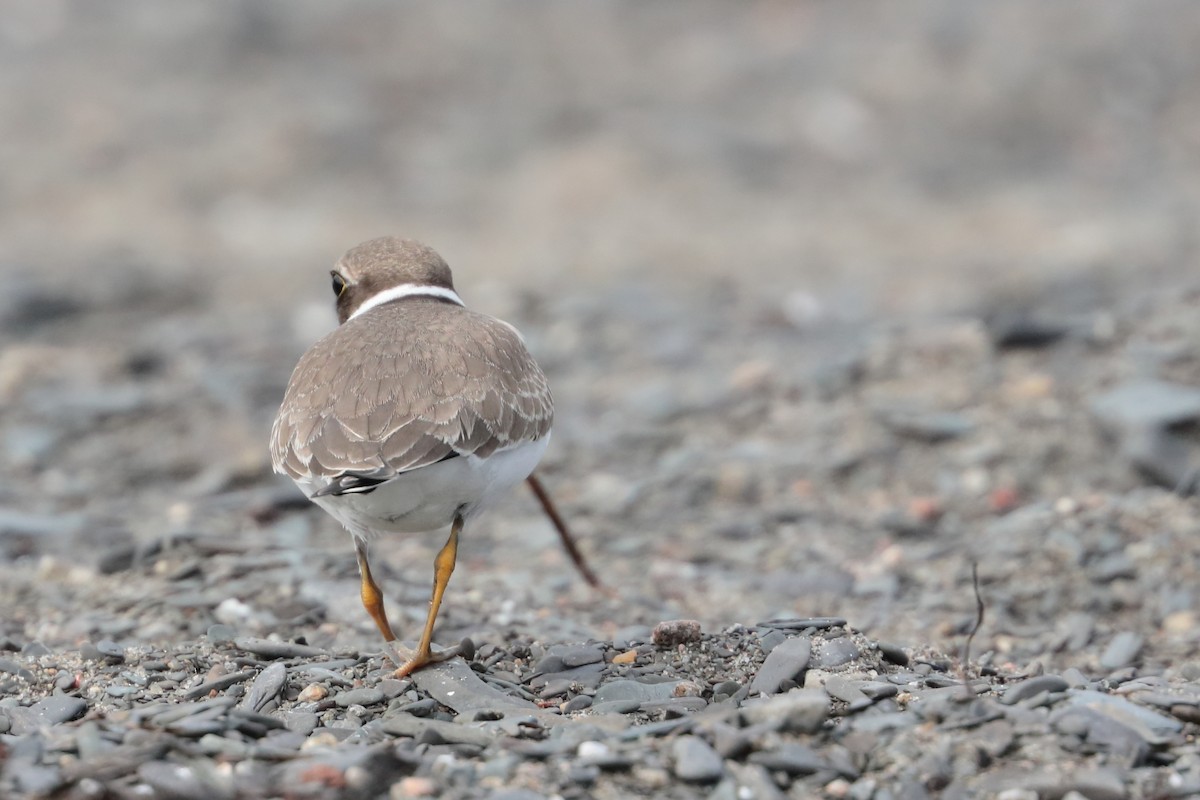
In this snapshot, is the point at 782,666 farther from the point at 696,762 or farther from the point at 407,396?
the point at 407,396

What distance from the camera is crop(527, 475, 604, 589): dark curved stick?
275 inches

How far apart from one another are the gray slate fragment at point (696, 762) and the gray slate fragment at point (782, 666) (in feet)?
2.69

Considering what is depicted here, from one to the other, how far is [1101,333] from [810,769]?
6.73 m

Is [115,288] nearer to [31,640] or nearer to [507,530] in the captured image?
[507,530]

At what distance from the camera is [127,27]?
20.6 m

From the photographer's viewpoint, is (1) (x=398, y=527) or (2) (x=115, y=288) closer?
(1) (x=398, y=527)

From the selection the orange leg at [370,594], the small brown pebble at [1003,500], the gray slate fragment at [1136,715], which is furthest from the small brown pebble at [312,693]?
the small brown pebble at [1003,500]

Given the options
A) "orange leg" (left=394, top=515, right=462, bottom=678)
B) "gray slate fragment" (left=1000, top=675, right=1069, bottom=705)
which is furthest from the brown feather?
"gray slate fragment" (left=1000, top=675, right=1069, bottom=705)

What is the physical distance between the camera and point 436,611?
549 centimetres

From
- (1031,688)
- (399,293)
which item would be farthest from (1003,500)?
(399,293)

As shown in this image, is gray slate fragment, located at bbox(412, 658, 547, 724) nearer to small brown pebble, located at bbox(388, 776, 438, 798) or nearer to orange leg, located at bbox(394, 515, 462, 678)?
orange leg, located at bbox(394, 515, 462, 678)

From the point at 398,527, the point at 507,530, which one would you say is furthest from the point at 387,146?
the point at 398,527

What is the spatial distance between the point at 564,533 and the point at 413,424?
6.78 feet

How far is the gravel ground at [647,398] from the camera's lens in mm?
4586
